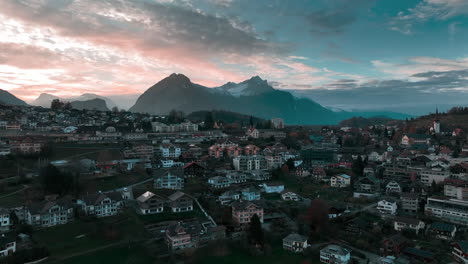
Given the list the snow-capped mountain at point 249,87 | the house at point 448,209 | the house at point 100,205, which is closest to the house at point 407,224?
the house at point 448,209

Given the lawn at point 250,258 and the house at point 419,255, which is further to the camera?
the lawn at point 250,258

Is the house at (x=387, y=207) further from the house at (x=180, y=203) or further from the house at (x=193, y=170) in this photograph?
the house at (x=193, y=170)

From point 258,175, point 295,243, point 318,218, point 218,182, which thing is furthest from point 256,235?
point 258,175

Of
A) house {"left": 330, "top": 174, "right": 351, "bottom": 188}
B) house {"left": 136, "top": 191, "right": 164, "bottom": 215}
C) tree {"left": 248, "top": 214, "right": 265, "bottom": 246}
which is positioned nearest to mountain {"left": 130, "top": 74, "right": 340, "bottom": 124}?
house {"left": 330, "top": 174, "right": 351, "bottom": 188}

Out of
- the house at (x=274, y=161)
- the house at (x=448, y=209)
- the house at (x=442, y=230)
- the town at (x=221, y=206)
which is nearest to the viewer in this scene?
the town at (x=221, y=206)

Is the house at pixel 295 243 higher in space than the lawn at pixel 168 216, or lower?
lower

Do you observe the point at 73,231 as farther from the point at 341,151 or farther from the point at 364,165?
the point at 341,151

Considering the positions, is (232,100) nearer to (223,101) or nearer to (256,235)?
(223,101)

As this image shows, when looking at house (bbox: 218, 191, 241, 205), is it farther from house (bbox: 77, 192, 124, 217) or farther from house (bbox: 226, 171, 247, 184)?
house (bbox: 77, 192, 124, 217)
